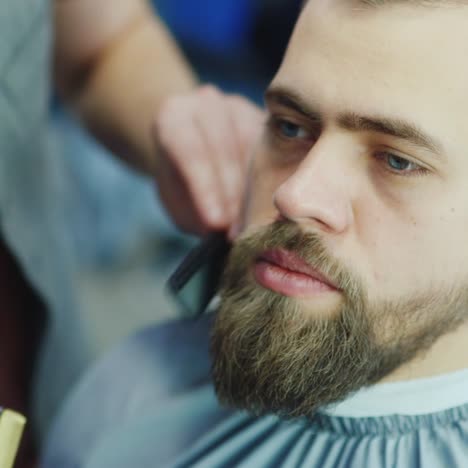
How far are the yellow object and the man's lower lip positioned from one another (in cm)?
24

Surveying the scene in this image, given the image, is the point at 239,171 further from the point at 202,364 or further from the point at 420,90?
the point at 420,90

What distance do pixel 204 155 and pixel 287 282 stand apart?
30cm

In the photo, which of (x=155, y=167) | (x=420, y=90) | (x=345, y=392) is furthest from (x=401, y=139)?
(x=155, y=167)

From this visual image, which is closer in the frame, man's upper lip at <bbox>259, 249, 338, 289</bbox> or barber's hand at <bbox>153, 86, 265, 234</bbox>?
man's upper lip at <bbox>259, 249, 338, 289</bbox>

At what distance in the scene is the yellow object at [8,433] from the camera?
657 millimetres

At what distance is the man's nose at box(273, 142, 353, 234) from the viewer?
2.31 ft

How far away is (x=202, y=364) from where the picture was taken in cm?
94

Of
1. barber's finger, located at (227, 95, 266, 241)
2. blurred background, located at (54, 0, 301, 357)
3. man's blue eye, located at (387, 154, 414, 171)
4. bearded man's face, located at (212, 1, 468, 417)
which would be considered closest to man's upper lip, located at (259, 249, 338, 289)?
bearded man's face, located at (212, 1, 468, 417)

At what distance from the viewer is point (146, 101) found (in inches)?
47.0

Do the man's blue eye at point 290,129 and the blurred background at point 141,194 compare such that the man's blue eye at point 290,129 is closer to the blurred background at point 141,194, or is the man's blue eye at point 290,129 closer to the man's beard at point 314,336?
the man's beard at point 314,336

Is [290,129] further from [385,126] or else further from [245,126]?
[245,126]

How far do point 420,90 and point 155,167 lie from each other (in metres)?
0.55

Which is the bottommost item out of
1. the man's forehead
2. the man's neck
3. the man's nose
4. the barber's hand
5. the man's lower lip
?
the man's neck

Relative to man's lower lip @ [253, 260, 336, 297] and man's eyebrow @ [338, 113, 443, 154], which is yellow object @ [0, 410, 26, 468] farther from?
man's eyebrow @ [338, 113, 443, 154]
